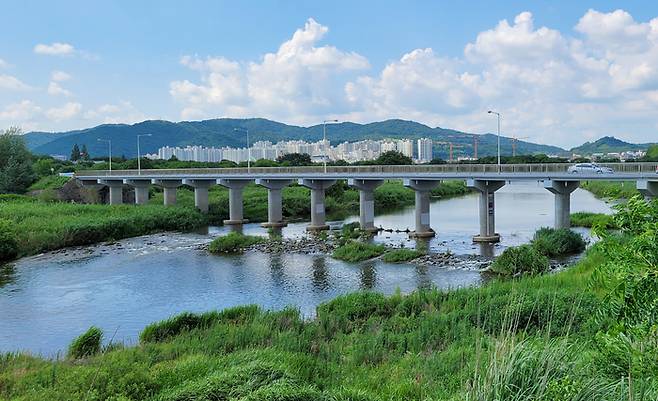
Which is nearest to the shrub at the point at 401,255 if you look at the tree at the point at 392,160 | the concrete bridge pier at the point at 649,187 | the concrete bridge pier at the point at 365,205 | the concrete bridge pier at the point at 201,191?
the concrete bridge pier at the point at 365,205

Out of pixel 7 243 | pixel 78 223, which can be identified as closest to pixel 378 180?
pixel 78 223

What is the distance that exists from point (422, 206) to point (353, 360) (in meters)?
33.4

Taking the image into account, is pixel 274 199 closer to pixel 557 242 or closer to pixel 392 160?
pixel 557 242

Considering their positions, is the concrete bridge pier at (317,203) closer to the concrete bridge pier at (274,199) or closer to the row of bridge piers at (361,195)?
the row of bridge piers at (361,195)

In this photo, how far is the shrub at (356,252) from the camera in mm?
34800

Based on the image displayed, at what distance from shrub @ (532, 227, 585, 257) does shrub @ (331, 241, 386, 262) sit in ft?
30.4

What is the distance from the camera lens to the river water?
21359 mm

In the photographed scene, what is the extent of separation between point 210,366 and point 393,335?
497cm

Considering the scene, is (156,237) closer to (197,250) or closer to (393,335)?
(197,250)

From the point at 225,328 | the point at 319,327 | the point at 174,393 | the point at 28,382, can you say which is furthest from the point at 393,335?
the point at 28,382

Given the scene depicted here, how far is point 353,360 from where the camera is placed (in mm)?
12672

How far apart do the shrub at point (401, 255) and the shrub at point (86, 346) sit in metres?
20.0

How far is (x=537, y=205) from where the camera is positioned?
236 feet

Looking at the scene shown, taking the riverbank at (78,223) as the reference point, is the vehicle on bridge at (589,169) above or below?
above
